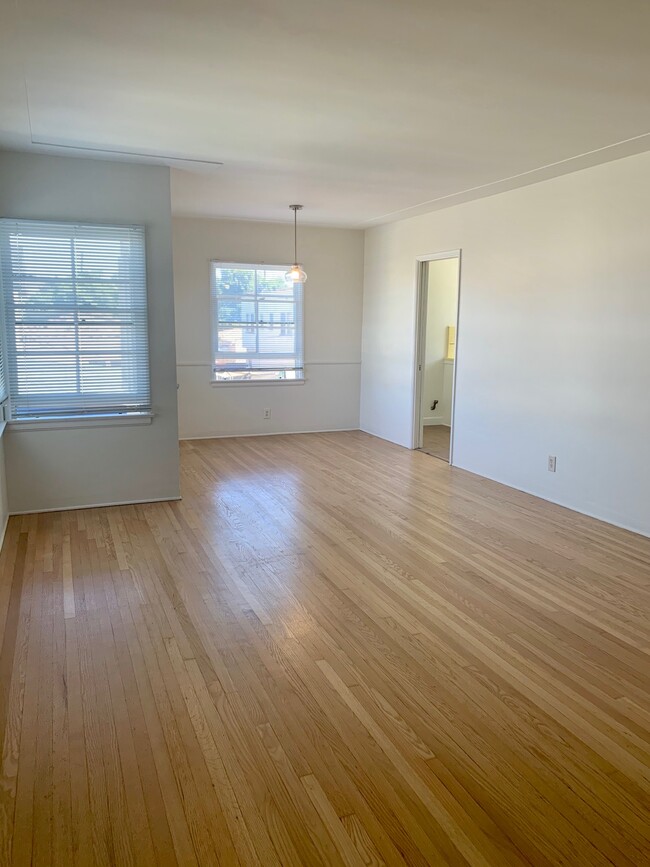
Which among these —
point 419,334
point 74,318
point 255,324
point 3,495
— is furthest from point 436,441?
point 3,495

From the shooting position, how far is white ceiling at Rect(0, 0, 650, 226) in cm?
231

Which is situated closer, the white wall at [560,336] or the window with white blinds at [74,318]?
the white wall at [560,336]

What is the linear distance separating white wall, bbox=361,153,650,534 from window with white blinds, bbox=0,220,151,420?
308cm

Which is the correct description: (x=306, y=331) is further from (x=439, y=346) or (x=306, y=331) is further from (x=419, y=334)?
(x=439, y=346)

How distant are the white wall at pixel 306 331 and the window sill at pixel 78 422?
2628 millimetres

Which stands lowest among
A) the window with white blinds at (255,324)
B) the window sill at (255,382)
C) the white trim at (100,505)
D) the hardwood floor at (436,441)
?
the white trim at (100,505)

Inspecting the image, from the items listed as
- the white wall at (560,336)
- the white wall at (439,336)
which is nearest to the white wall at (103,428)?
the white wall at (560,336)

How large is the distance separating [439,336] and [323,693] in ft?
22.8

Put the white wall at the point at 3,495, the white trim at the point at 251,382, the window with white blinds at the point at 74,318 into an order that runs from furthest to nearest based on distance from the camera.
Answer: the white trim at the point at 251,382 → the window with white blinds at the point at 74,318 → the white wall at the point at 3,495

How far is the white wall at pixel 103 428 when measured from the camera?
173 inches

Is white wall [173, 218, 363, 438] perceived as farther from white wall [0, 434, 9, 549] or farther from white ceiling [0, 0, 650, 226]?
white wall [0, 434, 9, 549]

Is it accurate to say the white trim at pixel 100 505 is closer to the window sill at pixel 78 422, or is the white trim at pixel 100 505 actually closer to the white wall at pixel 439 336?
the window sill at pixel 78 422

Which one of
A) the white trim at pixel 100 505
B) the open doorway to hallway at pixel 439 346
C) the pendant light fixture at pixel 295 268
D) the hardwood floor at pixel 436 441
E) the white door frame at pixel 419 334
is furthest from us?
the open doorway to hallway at pixel 439 346

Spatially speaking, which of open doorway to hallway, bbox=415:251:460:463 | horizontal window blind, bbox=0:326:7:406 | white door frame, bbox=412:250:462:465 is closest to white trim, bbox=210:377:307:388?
white door frame, bbox=412:250:462:465
